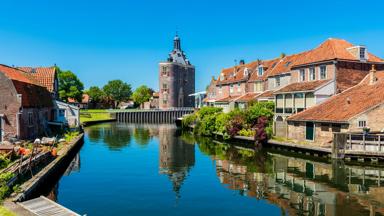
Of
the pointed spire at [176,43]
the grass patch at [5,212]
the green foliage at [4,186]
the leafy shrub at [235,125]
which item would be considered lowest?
the grass patch at [5,212]

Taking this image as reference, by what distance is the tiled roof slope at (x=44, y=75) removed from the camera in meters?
48.8

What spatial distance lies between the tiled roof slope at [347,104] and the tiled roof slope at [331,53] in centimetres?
398

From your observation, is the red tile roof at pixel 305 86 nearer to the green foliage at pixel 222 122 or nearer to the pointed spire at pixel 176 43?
the green foliage at pixel 222 122

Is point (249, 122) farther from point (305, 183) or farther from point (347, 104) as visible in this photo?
point (305, 183)

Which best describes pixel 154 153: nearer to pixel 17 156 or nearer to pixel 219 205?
pixel 17 156

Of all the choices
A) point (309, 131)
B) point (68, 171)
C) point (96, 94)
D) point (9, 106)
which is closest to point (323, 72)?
point (309, 131)

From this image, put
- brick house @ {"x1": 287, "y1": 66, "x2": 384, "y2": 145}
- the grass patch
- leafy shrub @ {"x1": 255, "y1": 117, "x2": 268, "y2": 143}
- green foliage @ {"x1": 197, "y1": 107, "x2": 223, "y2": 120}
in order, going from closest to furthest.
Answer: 1. the grass patch
2. brick house @ {"x1": 287, "y1": 66, "x2": 384, "y2": 145}
3. leafy shrub @ {"x1": 255, "y1": 117, "x2": 268, "y2": 143}
4. green foliage @ {"x1": 197, "y1": 107, "x2": 223, "y2": 120}

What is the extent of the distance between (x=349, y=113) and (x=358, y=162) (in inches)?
207

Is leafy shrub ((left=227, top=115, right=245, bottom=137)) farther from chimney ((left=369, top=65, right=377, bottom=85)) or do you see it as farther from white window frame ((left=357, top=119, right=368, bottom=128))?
white window frame ((left=357, top=119, right=368, bottom=128))

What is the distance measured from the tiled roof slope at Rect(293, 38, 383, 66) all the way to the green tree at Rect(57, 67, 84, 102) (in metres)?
80.3

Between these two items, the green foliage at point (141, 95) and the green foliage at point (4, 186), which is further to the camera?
the green foliage at point (141, 95)

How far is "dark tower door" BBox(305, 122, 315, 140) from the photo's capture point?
33844 millimetres

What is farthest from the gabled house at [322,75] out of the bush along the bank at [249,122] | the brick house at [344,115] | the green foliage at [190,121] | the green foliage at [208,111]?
the green foliage at [190,121]

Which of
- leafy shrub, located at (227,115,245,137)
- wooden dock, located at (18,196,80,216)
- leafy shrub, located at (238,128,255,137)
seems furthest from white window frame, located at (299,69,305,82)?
wooden dock, located at (18,196,80,216)
